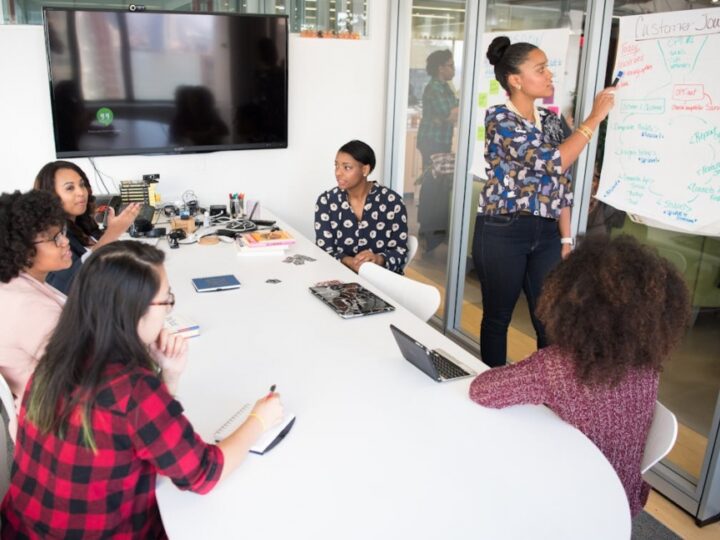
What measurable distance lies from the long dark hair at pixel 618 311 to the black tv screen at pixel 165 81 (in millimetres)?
3022

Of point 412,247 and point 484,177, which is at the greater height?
point 484,177

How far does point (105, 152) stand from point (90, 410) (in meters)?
2.91

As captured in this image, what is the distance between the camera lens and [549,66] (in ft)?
9.63

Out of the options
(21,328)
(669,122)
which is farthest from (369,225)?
(21,328)

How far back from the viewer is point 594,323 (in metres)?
1.39

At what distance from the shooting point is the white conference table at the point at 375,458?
4.11 ft

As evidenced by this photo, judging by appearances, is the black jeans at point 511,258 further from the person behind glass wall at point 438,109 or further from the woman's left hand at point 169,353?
the woman's left hand at point 169,353

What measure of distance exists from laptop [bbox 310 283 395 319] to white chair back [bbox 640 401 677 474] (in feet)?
3.25

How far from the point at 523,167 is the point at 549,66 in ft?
2.29

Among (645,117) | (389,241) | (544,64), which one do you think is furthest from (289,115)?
(645,117)

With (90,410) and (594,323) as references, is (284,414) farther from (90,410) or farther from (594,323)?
(594,323)

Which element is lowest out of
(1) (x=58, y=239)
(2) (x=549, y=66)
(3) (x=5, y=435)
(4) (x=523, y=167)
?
(3) (x=5, y=435)

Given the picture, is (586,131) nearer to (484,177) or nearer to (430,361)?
(484,177)

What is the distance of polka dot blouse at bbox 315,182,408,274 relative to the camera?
322cm
